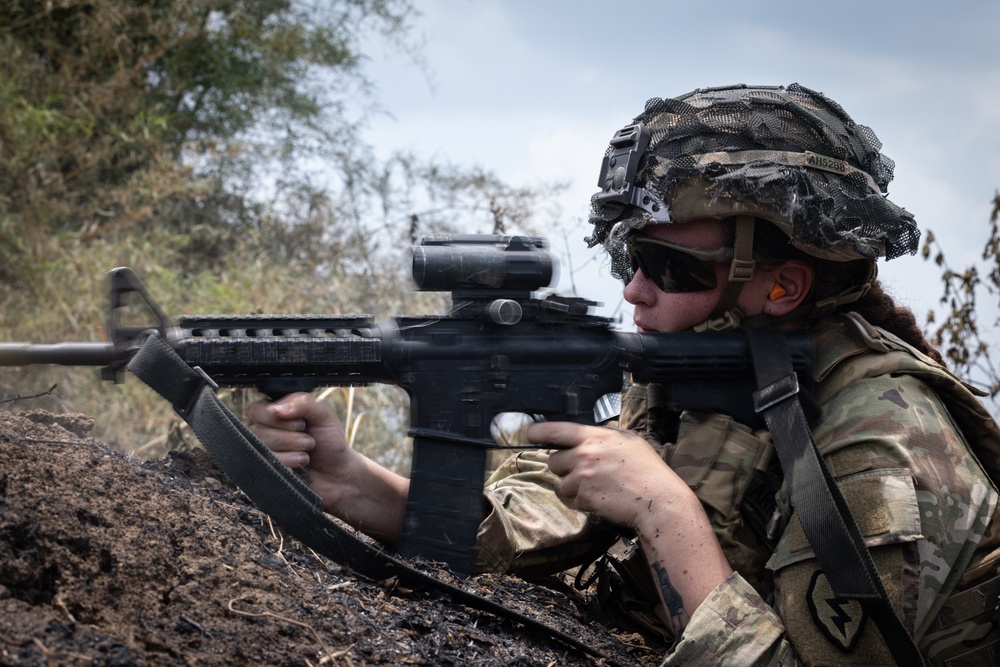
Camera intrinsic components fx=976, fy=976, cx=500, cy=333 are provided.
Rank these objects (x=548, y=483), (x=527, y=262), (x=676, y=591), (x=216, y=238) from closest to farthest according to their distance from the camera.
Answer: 1. (x=676, y=591)
2. (x=527, y=262)
3. (x=548, y=483)
4. (x=216, y=238)

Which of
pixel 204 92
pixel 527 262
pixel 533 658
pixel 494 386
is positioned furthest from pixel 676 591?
pixel 204 92

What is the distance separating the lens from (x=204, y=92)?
8602 mm

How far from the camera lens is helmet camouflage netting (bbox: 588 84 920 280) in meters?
2.87

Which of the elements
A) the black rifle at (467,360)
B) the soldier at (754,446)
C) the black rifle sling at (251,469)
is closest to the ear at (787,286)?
the soldier at (754,446)

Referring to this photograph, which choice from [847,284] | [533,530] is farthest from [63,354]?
[847,284]

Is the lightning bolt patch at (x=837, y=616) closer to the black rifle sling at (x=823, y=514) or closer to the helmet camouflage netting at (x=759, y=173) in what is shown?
the black rifle sling at (x=823, y=514)

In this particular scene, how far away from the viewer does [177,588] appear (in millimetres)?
2008

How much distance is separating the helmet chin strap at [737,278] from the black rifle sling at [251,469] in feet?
3.73

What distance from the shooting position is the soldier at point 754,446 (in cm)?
251

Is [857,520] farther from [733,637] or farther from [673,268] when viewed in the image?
[673,268]

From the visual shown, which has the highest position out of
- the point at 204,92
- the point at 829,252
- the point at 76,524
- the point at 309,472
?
the point at 204,92

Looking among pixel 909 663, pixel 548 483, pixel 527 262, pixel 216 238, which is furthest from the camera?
pixel 216 238

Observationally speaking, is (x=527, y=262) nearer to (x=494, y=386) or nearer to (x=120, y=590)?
(x=494, y=386)

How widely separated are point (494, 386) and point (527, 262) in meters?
0.38
